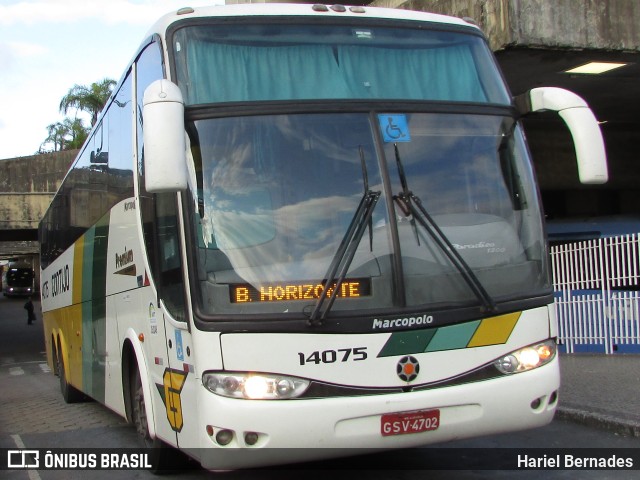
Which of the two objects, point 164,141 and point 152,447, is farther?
point 152,447

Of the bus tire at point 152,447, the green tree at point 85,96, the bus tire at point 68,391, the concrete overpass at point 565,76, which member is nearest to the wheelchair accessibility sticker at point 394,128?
the bus tire at point 152,447

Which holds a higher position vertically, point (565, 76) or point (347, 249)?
point (565, 76)

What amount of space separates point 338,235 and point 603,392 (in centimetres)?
552

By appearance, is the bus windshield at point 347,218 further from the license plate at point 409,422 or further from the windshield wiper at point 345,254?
the license plate at point 409,422

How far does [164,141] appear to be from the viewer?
5.00m

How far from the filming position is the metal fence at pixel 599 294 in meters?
12.5

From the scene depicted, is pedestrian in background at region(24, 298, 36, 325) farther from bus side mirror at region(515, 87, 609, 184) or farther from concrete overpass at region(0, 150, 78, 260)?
bus side mirror at region(515, 87, 609, 184)

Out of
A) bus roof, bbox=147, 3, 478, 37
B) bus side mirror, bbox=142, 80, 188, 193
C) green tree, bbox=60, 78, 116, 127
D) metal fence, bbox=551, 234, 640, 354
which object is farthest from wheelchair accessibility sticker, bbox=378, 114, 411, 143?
green tree, bbox=60, 78, 116, 127

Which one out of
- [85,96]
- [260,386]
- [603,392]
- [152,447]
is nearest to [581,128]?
[260,386]

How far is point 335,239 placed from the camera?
17.4 feet

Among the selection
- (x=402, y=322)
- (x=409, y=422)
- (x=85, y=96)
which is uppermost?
(x=85, y=96)

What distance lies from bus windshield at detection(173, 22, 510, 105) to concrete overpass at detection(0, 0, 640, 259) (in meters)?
6.30

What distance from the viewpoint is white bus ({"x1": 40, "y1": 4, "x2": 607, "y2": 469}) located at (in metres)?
5.09

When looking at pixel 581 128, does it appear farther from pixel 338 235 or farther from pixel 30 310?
pixel 30 310
